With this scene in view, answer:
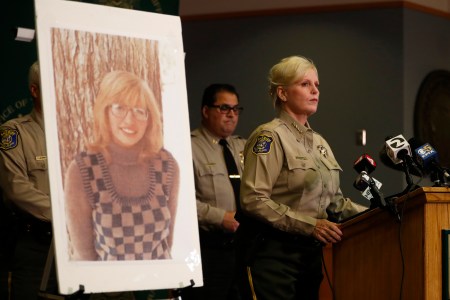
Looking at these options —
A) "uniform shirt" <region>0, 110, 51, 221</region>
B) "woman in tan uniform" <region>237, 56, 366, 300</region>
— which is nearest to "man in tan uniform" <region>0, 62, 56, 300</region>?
"uniform shirt" <region>0, 110, 51, 221</region>

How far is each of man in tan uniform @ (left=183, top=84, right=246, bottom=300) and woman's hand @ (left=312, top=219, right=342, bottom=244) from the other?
882mm

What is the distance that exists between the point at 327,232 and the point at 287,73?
675 millimetres

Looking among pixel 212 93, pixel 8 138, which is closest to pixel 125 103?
pixel 8 138

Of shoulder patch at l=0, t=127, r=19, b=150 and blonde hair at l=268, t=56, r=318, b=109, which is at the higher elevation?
blonde hair at l=268, t=56, r=318, b=109

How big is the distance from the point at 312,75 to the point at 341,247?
0.70m

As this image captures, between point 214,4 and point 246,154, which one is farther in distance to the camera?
point 214,4

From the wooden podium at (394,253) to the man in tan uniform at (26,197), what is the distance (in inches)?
44.5

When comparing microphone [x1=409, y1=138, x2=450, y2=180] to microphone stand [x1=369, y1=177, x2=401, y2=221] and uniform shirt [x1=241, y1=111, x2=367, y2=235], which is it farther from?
uniform shirt [x1=241, y1=111, x2=367, y2=235]

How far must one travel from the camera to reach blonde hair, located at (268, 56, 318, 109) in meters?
3.53

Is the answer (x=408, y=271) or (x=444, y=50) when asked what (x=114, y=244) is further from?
(x=444, y=50)

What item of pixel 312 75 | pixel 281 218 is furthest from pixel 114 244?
pixel 312 75

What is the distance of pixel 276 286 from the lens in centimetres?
331

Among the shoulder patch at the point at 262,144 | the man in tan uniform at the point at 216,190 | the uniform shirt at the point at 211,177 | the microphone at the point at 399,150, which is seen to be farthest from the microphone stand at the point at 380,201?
the uniform shirt at the point at 211,177

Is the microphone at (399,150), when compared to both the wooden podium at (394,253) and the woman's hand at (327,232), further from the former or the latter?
the woman's hand at (327,232)
